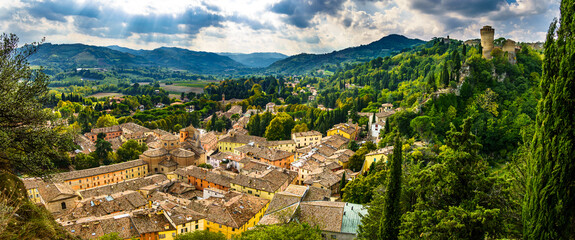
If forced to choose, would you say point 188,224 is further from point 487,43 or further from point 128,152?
point 487,43

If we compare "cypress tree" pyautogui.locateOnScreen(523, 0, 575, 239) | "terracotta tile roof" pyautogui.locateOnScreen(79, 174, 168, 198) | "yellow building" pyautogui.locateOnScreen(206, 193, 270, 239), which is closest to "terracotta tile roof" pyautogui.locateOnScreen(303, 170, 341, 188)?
"yellow building" pyautogui.locateOnScreen(206, 193, 270, 239)

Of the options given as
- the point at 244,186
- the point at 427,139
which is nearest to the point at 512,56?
the point at 427,139

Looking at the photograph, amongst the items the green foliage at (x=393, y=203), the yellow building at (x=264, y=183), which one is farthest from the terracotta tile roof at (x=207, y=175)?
the green foliage at (x=393, y=203)

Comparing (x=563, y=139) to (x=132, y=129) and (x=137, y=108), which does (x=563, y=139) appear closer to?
(x=132, y=129)

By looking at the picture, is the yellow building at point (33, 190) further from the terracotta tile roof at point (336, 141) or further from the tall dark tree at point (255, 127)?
the tall dark tree at point (255, 127)

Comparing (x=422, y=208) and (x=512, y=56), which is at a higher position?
(x=512, y=56)

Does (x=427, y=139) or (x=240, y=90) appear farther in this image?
(x=240, y=90)
